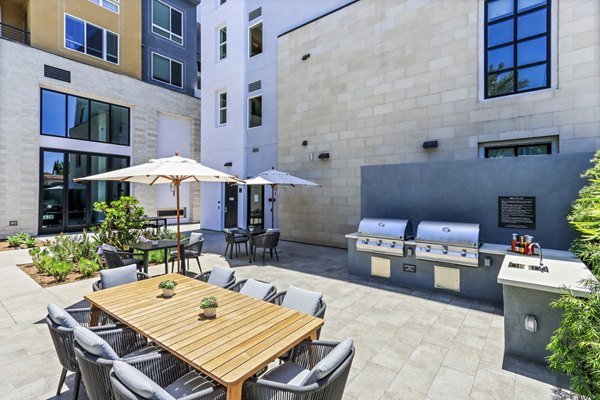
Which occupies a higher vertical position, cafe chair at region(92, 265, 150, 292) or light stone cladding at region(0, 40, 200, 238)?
light stone cladding at region(0, 40, 200, 238)

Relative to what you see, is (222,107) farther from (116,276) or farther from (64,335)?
(64,335)

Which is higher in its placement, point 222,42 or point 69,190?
point 222,42

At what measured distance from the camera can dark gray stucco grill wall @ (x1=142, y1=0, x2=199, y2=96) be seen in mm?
15664

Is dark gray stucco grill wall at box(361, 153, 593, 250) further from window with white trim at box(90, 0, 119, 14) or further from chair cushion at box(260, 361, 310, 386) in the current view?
window with white trim at box(90, 0, 119, 14)

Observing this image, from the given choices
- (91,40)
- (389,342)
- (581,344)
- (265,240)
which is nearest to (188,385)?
(389,342)

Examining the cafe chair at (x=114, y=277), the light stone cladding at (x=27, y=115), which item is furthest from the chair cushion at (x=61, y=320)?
the light stone cladding at (x=27, y=115)

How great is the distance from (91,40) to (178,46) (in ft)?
15.4

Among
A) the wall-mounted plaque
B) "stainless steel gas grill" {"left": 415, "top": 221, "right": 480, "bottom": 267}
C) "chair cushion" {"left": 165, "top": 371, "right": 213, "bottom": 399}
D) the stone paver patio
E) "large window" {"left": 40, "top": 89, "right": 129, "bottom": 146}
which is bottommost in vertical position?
the stone paver patio

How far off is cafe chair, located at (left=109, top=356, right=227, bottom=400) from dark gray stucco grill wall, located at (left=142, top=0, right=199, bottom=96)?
17.5 metres

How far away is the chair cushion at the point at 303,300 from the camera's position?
302 centimetres

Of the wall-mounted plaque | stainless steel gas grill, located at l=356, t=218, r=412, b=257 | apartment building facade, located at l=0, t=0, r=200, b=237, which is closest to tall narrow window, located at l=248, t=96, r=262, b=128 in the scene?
apartment building facade, located at l=0, t=0, r=200, b=237

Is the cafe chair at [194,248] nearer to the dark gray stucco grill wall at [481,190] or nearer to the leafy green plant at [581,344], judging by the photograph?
the dark gray stucco grill wall at [481,190]

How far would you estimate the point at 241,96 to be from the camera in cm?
1295

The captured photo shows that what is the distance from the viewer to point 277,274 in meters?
6.64
